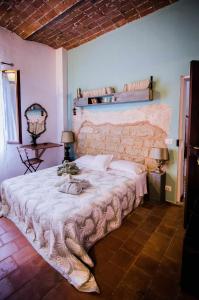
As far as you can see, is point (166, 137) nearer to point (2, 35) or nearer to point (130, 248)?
point (130, 248)

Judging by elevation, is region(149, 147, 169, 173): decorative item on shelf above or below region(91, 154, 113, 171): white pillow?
above

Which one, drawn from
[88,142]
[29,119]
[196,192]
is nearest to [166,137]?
[196,192]

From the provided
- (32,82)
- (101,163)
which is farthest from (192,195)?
(32,82)

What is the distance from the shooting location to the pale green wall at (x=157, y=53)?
260 centimetres

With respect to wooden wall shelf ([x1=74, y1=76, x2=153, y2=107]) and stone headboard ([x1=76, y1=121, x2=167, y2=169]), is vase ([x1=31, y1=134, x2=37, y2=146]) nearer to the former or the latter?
stone headboard ([x1=76, y1=121, x2=167, y2=169])

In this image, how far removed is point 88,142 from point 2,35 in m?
2.72

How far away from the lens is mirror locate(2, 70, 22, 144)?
10.7ft

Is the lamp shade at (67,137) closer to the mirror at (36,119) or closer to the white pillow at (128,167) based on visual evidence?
the mirror at (36,119)

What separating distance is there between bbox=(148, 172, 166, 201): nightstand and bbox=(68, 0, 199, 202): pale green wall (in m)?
0.14

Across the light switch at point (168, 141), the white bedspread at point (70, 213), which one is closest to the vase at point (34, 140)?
the white bedspread at point (70, 213)

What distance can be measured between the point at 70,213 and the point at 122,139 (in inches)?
81.4

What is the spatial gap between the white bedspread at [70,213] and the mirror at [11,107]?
1124 millimetres

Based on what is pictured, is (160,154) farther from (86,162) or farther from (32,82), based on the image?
(32,82)

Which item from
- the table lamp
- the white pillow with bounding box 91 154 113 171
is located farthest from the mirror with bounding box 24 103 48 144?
the white pillow with bounding box 91 154 113 171
